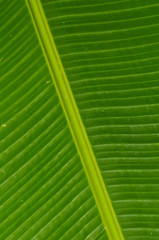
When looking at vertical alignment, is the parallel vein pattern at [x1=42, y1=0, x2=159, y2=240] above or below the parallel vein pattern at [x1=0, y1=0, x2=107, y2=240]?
above

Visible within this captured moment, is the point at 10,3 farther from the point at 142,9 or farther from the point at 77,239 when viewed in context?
the point at 77,239

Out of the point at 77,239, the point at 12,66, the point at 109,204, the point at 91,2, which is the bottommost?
the point at 77,239

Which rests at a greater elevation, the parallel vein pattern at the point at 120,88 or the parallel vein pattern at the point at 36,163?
the parallel vein pattern at the point at 120,88

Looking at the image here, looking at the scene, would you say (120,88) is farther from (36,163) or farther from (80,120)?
(36,163)

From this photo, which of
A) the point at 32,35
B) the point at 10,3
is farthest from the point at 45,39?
the point at 10,3

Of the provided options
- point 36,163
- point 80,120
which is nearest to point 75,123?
point 80,120
